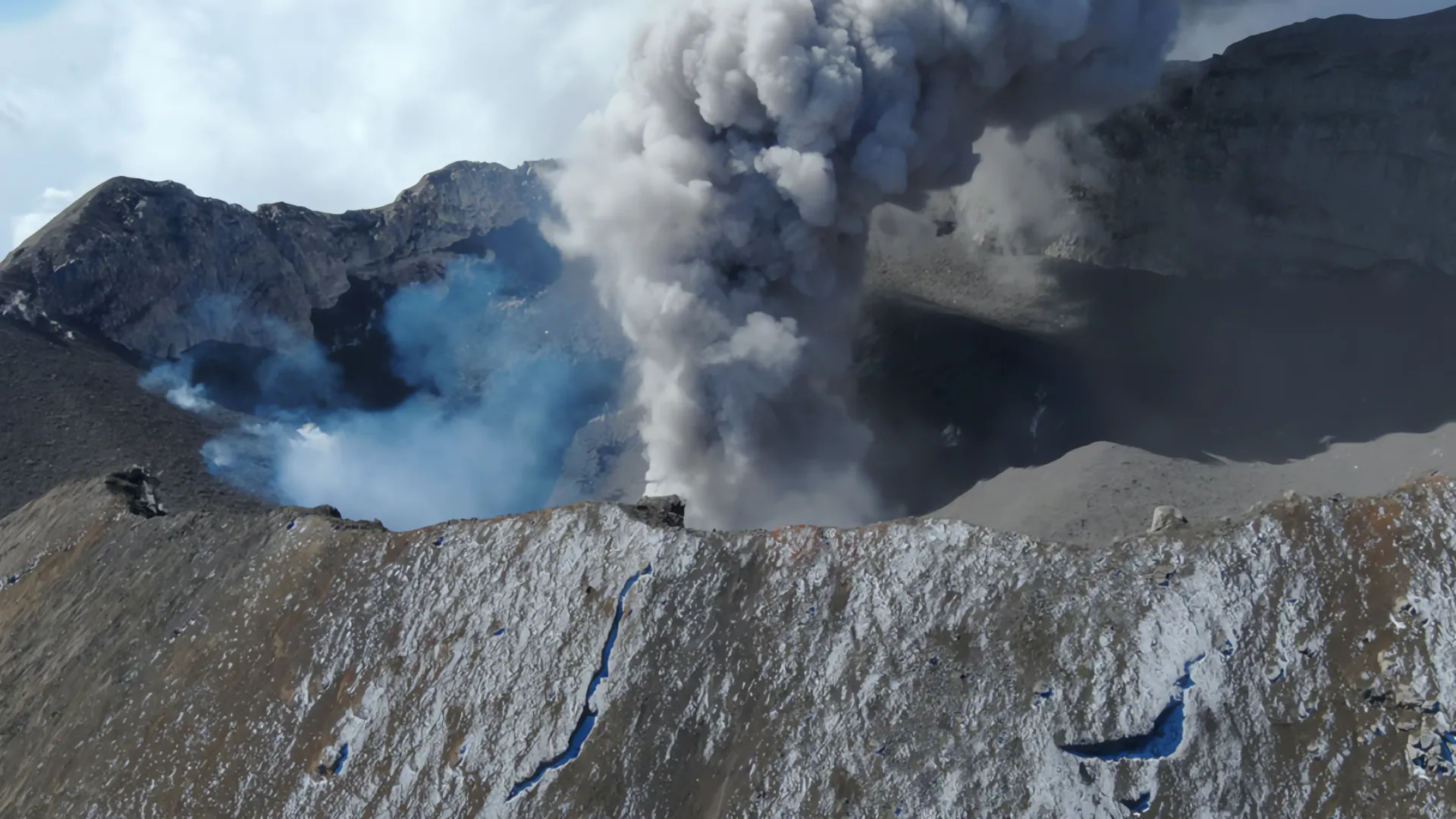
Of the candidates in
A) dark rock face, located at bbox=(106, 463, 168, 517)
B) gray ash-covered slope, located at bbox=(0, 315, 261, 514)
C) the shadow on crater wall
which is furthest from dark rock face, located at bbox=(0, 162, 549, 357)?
the shadow on crater wall

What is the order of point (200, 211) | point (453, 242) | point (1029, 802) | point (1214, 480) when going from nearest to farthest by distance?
1. point (1029, 802)
2. point (1214, 480)
3. point (200, 211)
4. point (453, 242)

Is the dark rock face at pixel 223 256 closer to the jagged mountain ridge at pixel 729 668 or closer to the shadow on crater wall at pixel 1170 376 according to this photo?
the jagged mountain ridge at pixel 729 668

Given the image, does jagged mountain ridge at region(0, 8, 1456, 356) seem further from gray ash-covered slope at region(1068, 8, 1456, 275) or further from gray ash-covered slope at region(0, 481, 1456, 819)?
gray ash-covered slope at region(0, 481, 1456, 819)

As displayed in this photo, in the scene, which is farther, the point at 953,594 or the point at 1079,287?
the point at 1079,287

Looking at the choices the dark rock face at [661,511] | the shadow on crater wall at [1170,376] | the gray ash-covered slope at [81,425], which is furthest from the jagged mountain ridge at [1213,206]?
the dark rock face at [661,511]

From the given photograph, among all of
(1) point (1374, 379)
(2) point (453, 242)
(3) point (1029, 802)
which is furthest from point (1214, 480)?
(2) point (453, 242)

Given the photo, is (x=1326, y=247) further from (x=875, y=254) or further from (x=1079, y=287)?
(x=875, y=254)

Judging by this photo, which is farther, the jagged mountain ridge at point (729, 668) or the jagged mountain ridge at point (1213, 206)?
the jagged mountain ridge at point (1213, 206)
